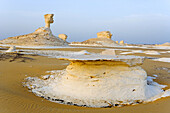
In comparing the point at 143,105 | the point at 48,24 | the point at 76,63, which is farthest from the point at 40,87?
the point at 48,24

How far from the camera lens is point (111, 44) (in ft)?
129

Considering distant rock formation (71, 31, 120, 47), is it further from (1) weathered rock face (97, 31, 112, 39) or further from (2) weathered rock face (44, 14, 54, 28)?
(2) weathered rock face (44, 14, 54, 28)

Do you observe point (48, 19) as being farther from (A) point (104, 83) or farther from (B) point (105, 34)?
(A) point (104, 83)

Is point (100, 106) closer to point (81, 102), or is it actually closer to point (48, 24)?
point (81, 102)

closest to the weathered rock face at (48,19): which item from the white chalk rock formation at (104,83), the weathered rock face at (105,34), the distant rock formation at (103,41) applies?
the distant rock formation at (103,41)

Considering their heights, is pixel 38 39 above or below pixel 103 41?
below

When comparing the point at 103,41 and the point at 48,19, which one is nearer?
the point at 48,19

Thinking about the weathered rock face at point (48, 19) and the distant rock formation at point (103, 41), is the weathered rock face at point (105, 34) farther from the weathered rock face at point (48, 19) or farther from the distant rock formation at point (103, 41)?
the weathered rock face at point (48, 19)

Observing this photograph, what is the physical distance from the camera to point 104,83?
4480mm

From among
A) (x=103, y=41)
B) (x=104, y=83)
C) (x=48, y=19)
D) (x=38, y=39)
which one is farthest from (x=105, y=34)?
(x=104, y=83)

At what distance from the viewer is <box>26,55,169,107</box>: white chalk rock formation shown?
4.32 m

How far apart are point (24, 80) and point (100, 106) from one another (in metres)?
3.98

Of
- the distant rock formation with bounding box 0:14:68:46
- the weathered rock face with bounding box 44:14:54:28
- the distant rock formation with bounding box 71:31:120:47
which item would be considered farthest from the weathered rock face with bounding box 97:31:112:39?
the distant rock formation with bounding box 0:14:68:46

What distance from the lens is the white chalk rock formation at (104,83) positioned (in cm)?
432
